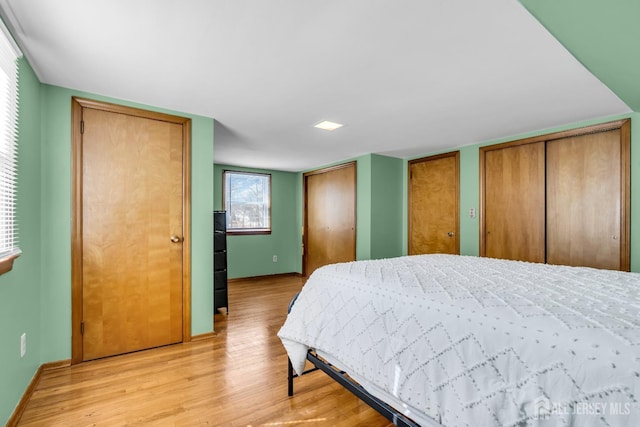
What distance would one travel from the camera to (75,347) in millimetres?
2402

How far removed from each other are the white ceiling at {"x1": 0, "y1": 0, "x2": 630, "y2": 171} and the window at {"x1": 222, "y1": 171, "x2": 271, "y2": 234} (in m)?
2.63

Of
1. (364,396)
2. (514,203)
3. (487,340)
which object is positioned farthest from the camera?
(514,203)

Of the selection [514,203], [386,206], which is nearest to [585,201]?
[514,203]

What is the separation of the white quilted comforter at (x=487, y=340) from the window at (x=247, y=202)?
4.24m

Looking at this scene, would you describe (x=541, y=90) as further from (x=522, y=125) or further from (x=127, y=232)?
(x=127, y=232)

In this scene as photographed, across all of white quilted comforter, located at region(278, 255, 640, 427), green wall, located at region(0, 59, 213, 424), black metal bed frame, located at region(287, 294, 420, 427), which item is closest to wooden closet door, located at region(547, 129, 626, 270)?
white quilted comforter, located at region(278, 255, 640, 427)

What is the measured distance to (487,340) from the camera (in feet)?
3.31

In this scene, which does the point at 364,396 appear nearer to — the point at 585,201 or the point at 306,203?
the point at 585,201

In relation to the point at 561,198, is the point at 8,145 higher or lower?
higher

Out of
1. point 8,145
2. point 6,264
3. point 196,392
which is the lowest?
point 196,392

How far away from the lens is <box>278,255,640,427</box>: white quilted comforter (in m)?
0.80

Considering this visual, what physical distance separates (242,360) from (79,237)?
1.67 metres

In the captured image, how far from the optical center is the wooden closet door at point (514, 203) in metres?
3.42

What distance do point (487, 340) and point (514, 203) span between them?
3213 mm
